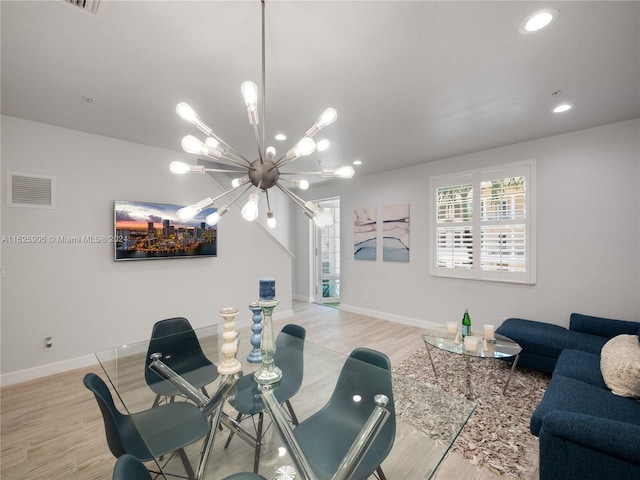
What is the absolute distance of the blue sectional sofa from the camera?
1188 mm

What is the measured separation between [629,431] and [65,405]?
381cm

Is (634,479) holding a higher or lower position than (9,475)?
higher

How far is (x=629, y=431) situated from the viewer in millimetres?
1183

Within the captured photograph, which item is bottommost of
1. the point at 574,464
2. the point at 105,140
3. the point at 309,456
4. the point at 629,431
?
the point at 574,464

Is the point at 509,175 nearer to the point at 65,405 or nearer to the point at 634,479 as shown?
the point at 634,479

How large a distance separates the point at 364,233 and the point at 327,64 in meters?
3.54

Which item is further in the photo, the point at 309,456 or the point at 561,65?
the point at 561,65

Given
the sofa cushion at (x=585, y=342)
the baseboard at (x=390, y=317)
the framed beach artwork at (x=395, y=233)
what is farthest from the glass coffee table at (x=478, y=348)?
the framed beach artwork at (x=395, y=233)

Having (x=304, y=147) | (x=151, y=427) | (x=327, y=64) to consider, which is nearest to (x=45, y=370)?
(x=151, y=427)

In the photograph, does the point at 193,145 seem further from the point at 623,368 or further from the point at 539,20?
the point at 623,368

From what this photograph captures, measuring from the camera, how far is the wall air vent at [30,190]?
272cm

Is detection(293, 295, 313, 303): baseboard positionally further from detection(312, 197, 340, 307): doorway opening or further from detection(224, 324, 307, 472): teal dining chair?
detection(224, 324, 307, 472): teal dining chair

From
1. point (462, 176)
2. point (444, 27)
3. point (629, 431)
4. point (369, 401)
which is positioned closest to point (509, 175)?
point (462, 176)

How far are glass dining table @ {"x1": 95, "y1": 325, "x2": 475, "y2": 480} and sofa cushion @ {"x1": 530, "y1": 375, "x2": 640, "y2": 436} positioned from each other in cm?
73
